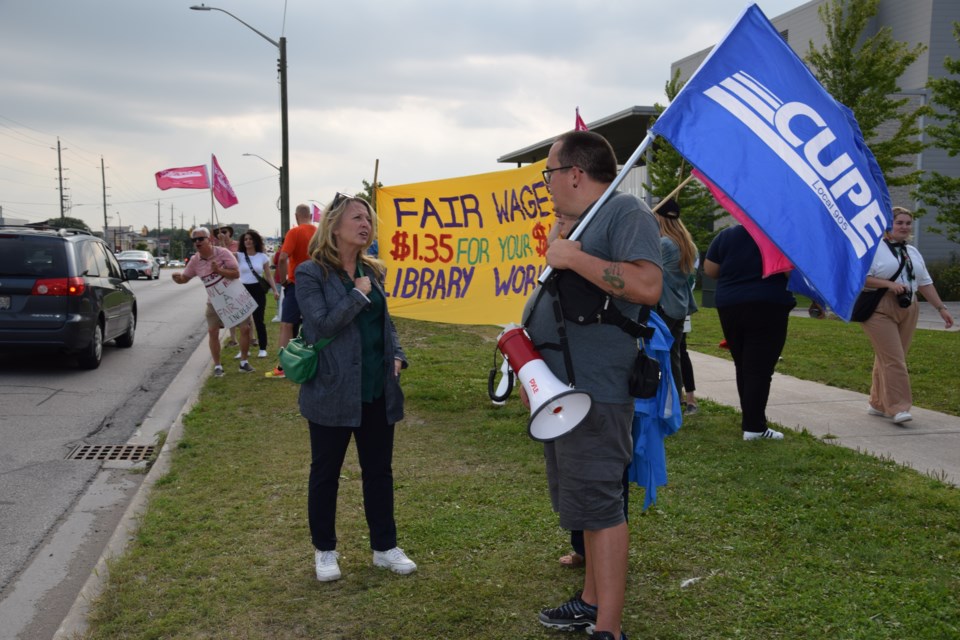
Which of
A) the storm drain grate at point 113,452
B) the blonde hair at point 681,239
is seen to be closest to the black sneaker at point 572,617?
the blonde hair at point 681,239

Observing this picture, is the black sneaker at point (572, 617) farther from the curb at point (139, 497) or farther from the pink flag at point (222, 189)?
the pink flag at point (222, 189)

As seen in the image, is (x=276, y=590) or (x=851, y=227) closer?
(x=851, y=227)

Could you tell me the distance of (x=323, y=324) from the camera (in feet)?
12.7

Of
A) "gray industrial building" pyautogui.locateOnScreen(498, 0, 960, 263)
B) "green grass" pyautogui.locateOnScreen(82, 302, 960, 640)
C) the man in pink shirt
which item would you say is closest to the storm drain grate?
"green grass" pyautogui.locateOnScreen(82, 302, 960, 640)

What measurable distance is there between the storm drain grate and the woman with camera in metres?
6.27

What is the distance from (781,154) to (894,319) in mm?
4567

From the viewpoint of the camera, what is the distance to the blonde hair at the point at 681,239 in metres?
6.04

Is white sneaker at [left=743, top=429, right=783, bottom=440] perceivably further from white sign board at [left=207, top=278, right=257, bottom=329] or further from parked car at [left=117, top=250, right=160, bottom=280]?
parked car at [left=117, top=250, right=160, bottom=280]

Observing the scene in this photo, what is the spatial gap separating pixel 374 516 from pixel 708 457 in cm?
281

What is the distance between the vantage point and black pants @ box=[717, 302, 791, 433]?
6266 millimetres

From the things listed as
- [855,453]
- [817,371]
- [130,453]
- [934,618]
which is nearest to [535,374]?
[934,618]

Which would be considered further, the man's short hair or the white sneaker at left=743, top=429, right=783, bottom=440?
the white sneaker at left=743, top=429, right=783, bottom=440

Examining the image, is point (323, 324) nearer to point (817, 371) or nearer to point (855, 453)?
point (855, 453)

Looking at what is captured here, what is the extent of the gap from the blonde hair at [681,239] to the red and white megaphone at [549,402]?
3.34 m
